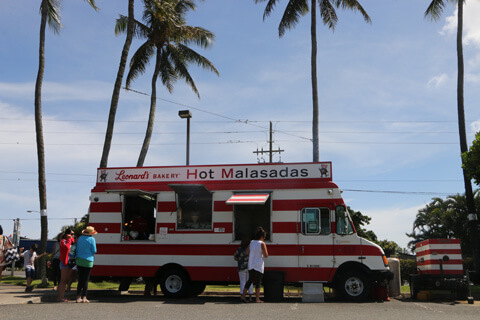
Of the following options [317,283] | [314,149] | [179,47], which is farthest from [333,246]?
[179,47]

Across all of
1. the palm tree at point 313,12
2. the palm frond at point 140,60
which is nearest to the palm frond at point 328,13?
the palm tree at point 313,12

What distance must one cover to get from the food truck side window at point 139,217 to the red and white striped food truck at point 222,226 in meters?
0.03

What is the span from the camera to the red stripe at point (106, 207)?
13.1m

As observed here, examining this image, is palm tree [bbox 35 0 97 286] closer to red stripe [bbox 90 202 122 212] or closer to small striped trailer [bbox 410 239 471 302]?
red stripe [bbox 90 202 122 212]

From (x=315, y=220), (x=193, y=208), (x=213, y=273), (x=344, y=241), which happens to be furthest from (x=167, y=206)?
(x=344, y=241)

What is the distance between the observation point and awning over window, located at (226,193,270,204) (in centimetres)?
1188

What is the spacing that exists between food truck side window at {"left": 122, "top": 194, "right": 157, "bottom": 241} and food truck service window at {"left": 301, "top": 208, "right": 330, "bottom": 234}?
13.1 ft

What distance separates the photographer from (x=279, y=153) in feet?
122

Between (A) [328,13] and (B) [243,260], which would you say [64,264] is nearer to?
(B) [243,260]

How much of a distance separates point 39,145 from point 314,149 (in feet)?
35.2

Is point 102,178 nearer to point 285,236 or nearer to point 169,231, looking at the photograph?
point 169,231

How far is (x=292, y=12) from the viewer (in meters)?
22.0

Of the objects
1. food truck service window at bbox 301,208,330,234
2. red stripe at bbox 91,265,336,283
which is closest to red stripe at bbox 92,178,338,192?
food truck service window at bbox 301,208,330,234

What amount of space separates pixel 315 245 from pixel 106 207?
18.4 feet
